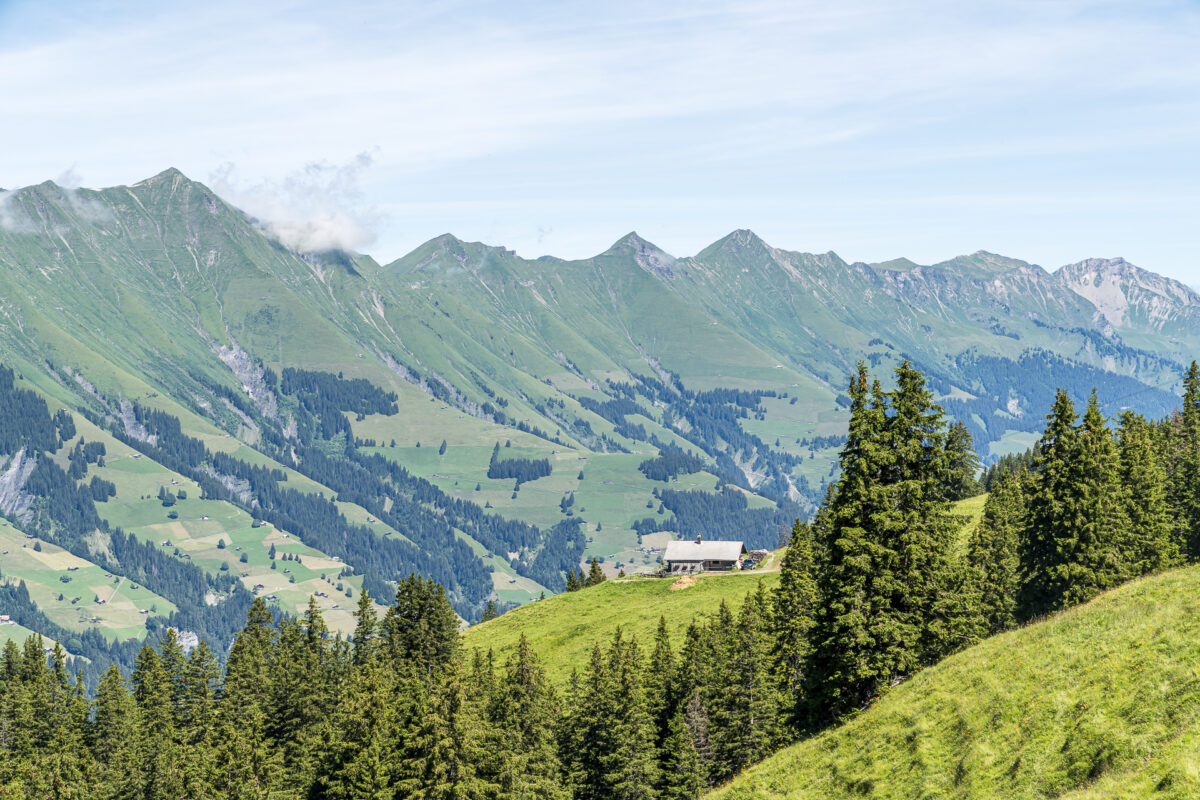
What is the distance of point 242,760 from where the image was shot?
86062 mm

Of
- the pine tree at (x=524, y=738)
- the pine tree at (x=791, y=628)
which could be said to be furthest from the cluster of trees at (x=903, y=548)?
the pine tree at (x=524, y=738)

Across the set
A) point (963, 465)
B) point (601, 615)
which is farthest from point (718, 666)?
point (963, 465)

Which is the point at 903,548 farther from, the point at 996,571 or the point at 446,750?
the point at 996,571

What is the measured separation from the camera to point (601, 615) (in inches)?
5305

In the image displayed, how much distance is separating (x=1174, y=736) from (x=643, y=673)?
62.1 meters

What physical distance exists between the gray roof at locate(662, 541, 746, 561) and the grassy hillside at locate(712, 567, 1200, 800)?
5651 inches

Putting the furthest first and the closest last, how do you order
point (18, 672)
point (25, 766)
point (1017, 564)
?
point (18, 672), point (25, 766), point (1017, 564)

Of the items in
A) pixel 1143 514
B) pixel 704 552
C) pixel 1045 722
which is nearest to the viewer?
pixel 1045 722

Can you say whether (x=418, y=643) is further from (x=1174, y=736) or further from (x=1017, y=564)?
(x=1174, y=736)

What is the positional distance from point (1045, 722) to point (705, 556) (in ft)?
516

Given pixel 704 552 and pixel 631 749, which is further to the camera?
pixel 704 552

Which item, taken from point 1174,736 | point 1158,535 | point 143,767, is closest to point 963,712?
point 1174,736

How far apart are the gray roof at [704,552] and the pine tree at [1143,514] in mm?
109678

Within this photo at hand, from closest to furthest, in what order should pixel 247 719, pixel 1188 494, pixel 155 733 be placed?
1. pixel 1188 494
2. pixel 247 719
3. pixel 155 733
